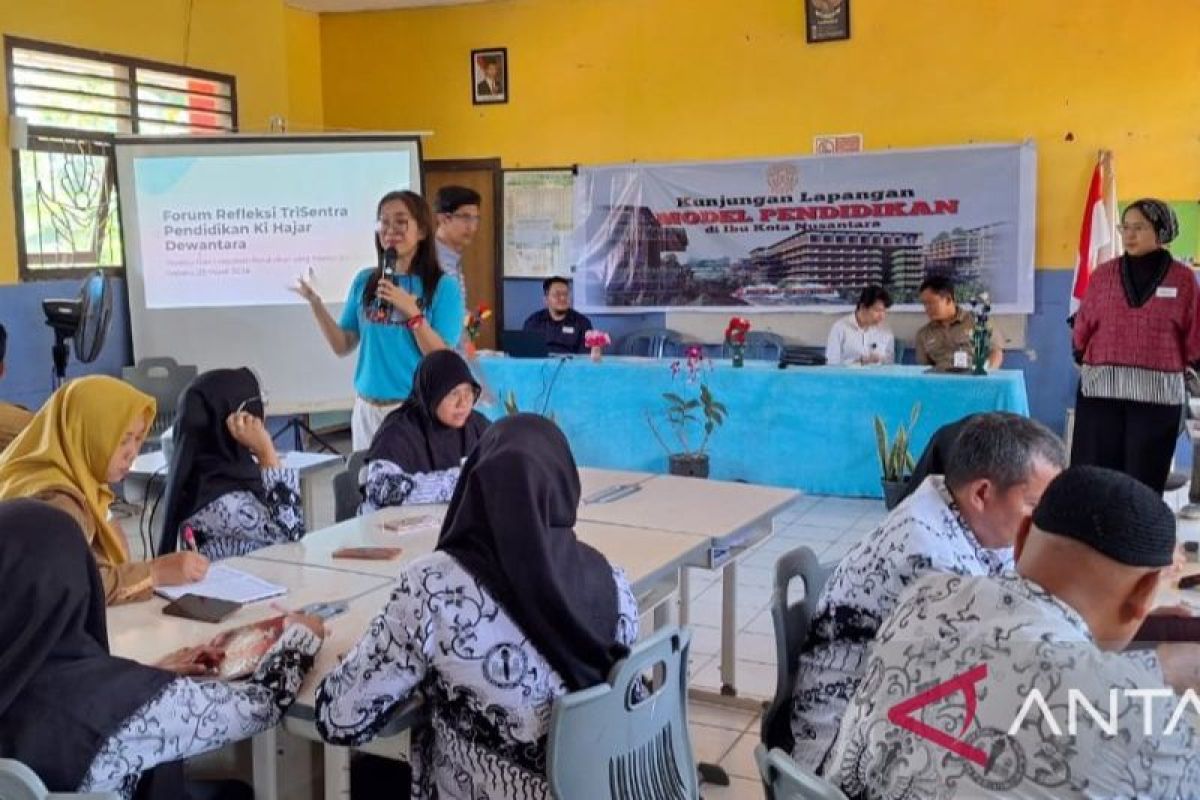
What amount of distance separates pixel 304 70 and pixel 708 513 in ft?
22.2

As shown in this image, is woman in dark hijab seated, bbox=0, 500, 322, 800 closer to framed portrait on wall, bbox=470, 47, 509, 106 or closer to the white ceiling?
framed portrait on wall, bbox=470, 47, 509, 106

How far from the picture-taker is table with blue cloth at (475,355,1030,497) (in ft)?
18.7

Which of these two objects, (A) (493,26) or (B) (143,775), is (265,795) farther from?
(A) (493,26)

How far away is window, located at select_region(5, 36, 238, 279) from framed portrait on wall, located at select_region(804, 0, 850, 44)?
12.8 feet

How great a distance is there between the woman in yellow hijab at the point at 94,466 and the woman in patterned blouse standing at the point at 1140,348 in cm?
339

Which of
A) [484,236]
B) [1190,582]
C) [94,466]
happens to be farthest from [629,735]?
[484,236]

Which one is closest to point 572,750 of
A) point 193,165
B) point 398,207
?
point 398,207

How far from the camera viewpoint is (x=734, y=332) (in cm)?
634

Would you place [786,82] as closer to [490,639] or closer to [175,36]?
[175,36]

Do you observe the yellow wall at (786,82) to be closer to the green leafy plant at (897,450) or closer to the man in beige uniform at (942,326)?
the man in beige uniform at (942,326)

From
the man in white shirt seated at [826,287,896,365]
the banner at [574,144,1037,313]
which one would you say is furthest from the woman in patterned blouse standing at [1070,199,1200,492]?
the banner at [574,144,1037,313]

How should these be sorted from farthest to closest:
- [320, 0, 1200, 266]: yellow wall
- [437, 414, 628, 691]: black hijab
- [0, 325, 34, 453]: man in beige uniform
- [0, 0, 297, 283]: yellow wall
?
1. [320, 0, 1200, 266]: yellow wall
2. [0, 0, 297, 283]: yellow wall
3. [0, 325, 34, 453]: man in beige uniform
4. [437, 414, 628, 691]: black hijab

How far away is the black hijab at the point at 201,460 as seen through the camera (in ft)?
9.73

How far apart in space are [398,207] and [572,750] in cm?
226
